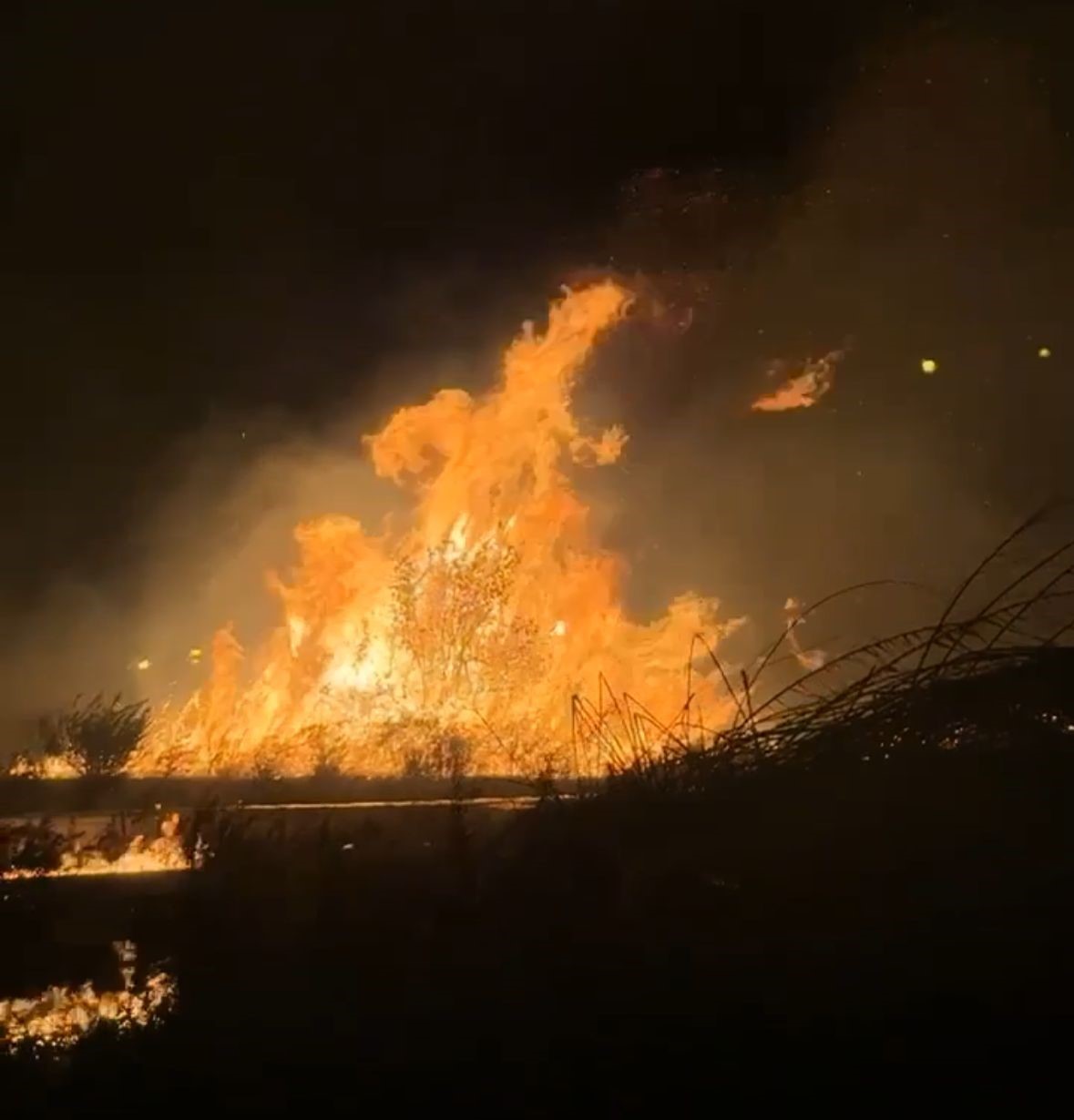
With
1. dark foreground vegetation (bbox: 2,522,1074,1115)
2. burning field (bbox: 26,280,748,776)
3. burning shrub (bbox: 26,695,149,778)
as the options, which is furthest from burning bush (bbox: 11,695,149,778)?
dark foreground vegetation (bbox: 2,522,1074,1115)

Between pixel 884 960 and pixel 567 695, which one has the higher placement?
pixel 567 695

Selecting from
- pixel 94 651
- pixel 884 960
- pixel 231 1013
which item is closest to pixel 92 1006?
pixel 231 1013

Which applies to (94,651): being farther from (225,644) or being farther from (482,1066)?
(482,1066)

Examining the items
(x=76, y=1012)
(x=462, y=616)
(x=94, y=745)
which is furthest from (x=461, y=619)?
(x=76, y=1012)

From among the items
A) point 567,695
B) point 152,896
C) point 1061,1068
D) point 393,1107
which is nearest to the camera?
point 1061,1068

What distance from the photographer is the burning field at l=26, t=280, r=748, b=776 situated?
13328 millimetres

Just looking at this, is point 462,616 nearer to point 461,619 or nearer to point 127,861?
point 461,619

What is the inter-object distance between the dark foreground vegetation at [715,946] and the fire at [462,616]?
8806mm

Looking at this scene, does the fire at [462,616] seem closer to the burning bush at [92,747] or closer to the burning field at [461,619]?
the burning field at [461,619]

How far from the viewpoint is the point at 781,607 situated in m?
20.9

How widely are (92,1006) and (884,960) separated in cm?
243

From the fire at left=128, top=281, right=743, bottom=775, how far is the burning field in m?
0.03

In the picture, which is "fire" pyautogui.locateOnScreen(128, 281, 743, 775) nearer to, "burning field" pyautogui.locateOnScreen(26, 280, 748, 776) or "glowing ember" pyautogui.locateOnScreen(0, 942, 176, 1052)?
"burning field" pyautogui.locateOnScreen(26, 280, 748, 776)

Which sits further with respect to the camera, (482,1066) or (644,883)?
(644,883)
